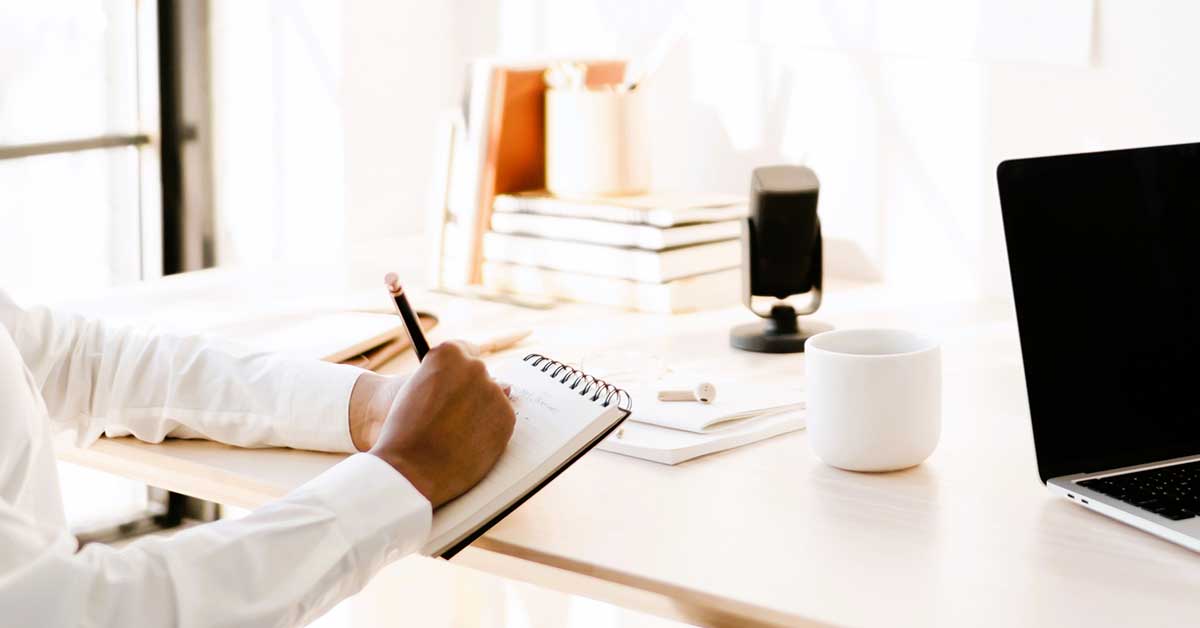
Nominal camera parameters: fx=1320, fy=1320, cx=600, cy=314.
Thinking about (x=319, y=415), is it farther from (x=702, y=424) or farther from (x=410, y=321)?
(x=702, y=424)

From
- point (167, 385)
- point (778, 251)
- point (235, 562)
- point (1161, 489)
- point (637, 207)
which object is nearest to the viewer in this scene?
point (235, 562)

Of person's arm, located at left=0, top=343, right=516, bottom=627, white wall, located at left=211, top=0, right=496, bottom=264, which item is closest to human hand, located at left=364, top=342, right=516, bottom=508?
person's arm, located at left=0, top=343, right=516, bottom=627

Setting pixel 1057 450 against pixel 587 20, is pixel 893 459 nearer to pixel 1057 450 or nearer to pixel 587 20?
pixel 1057 450

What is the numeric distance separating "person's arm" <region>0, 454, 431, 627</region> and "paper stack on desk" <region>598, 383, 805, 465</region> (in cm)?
25

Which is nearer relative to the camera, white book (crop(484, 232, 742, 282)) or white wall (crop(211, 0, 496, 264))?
white book (crop(484, 232, 742, 282))

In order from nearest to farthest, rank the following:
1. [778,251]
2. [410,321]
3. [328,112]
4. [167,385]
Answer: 1. [410,321]
2. [167,385]
3. [778,251]
4. [328,112]

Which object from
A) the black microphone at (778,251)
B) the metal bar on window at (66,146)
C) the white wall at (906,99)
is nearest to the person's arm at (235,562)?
the black microphone at (778,251)

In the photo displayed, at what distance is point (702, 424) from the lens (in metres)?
1.11

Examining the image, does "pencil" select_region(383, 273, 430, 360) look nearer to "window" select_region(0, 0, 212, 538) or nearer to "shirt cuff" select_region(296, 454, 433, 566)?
"shirt cuff" select_region(296, 454, 433, 566)

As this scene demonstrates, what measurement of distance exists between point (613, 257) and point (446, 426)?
0.76 meters

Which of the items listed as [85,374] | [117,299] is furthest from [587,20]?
[85,374]

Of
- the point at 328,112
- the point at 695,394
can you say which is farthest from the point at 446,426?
the point at 328,112

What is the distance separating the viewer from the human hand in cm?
92

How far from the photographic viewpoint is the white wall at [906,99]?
1.53 m
